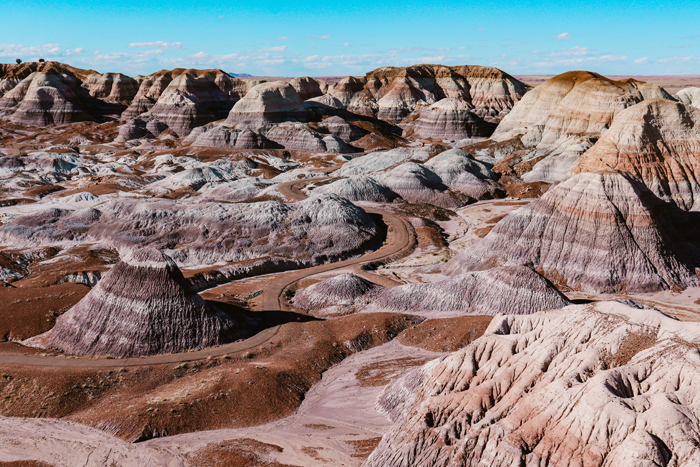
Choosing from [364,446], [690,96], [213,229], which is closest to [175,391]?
[364,446]

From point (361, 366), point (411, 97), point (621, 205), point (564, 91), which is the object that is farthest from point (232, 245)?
point (411, 97)

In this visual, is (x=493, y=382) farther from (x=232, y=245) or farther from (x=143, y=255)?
(x=232, y=245)

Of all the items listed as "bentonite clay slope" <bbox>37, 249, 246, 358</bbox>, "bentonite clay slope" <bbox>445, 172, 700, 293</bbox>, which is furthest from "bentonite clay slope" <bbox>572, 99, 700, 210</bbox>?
"bentonite clay slope" <bbox>37, 249, 246, 358</bbox>

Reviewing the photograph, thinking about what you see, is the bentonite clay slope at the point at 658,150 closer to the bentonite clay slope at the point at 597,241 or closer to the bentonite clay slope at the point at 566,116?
the bentonite clay slope at the point at 597,241

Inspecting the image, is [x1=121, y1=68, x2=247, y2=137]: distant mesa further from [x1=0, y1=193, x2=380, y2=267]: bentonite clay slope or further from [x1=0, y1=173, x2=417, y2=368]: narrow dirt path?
[x1=0, y1=193, x2=380, y2=267]: bentonite clay slope

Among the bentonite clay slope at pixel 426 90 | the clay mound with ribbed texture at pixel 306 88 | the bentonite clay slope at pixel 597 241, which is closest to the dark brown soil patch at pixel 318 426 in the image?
the bentonite clay slope at pixel 597 241
